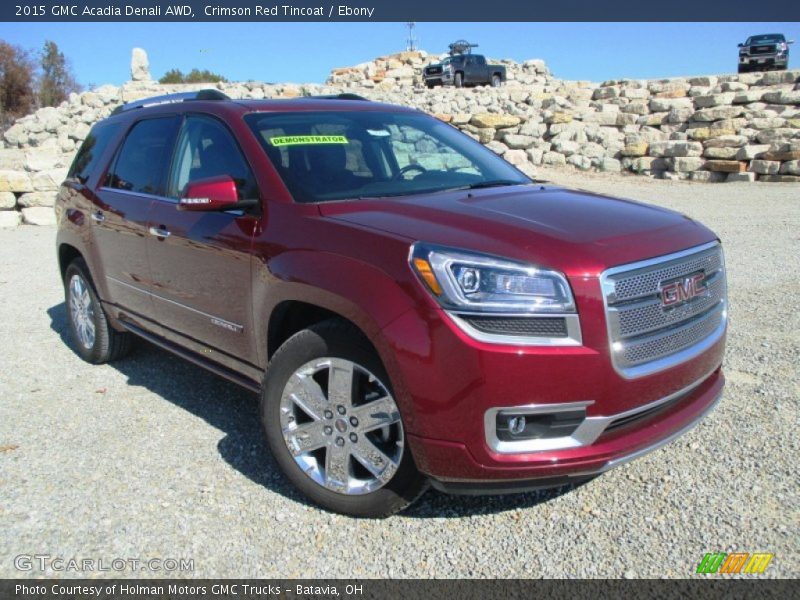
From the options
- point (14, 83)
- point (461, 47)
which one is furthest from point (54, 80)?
point (461, 47)

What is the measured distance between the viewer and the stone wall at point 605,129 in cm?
1761

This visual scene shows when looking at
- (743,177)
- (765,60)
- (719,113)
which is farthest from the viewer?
(765,60)

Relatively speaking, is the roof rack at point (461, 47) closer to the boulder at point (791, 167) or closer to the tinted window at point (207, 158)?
the boulder at point (791, 167)

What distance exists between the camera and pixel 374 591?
2773 mm

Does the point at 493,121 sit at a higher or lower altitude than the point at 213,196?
higher

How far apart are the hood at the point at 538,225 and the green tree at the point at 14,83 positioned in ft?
146

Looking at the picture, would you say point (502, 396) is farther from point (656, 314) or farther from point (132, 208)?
point (132, 208)

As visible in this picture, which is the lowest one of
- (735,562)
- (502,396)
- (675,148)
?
(735,562)

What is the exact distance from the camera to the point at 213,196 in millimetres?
3514

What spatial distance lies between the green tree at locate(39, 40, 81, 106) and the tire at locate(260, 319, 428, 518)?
153ft

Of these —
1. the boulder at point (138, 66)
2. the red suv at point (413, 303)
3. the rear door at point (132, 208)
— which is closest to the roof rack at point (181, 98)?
the red suv at point (413, 303)

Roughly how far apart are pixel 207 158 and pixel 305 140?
0.65m

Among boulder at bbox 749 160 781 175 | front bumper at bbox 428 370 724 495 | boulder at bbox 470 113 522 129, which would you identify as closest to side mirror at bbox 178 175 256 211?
front bumper at bbox 428 370 724 495

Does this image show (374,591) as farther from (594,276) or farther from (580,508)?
(594,276)
